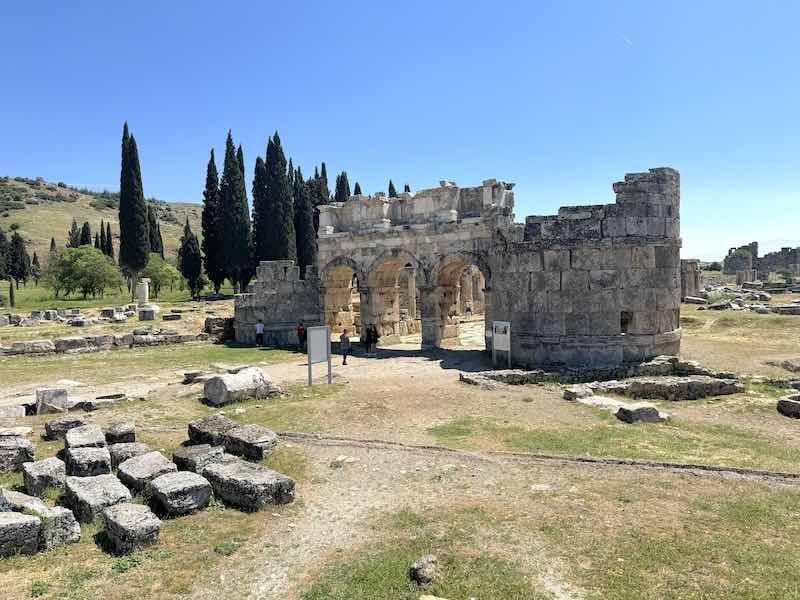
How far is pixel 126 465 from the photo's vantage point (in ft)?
25.5

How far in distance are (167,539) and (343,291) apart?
19397 millimetres

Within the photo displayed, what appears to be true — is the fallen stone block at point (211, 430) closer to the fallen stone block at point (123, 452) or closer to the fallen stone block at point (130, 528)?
the fallen stone block at point (123, 452)

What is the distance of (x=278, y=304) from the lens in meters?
24.8

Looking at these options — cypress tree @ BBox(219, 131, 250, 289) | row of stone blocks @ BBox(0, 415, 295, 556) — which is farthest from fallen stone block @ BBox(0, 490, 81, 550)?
cypress tree @ BBox(219, 131, 250, 289)

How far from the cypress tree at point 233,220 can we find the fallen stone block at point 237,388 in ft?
96.9

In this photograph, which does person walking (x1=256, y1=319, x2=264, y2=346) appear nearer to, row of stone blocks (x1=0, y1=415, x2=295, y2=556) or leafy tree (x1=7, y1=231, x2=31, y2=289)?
row of stone blocks (x1=0, y1=415, x2=295, y2=556)

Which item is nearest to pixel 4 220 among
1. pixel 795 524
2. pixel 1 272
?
pixel 1 272

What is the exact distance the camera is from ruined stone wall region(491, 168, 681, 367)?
1580 cm

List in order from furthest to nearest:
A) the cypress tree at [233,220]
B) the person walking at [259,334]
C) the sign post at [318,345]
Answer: the cypress tree at [233,220] < the person walking at [259,334] < the sign post at [318,345]

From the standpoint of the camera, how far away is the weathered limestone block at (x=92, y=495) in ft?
21.6

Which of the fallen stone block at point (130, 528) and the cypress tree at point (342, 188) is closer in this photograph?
the fallen stone block at point (130, 528)

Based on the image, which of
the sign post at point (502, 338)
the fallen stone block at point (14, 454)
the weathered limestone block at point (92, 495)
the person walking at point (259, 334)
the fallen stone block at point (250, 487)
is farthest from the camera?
the person walking at point (259, 334)

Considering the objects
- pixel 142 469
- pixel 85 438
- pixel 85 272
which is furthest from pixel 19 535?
pixel 85 272

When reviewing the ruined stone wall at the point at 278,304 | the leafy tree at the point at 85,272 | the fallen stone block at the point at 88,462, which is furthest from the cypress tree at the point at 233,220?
the fallen stone block at the point at 88,462
